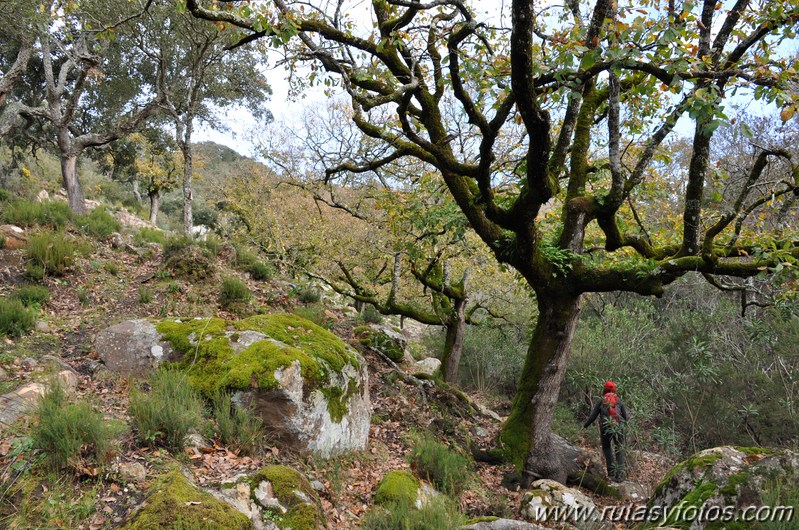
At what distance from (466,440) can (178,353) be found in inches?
191

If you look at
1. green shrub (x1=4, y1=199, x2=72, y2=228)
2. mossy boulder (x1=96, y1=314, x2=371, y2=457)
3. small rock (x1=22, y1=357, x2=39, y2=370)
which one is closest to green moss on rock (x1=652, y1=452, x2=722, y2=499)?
mossy boulder (x1=96, y1=314, x2=371, y2=457)

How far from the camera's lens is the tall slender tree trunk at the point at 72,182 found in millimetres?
12383

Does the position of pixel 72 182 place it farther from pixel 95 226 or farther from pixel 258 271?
pixel 258 271

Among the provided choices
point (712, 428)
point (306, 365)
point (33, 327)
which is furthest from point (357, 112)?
point (712, 428)

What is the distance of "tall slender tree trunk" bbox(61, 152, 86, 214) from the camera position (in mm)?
12383

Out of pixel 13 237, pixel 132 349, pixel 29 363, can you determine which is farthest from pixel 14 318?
pixel 13 237

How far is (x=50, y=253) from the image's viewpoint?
7.39 meters

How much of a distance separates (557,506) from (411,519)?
2535mm

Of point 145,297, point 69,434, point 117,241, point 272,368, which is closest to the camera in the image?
point 69,434

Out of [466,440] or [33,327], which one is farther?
[466,440]

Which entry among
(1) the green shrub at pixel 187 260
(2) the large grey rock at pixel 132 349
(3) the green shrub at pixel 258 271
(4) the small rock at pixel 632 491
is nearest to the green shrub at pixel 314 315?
(3) the green shrub at pixel 258 271

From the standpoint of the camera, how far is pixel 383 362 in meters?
9.60

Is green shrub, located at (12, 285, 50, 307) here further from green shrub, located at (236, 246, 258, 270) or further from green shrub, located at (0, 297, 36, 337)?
green shrub, located at (236, 246, 258, 270)

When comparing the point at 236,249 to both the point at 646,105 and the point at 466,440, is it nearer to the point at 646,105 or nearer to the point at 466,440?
the point at 466,440
